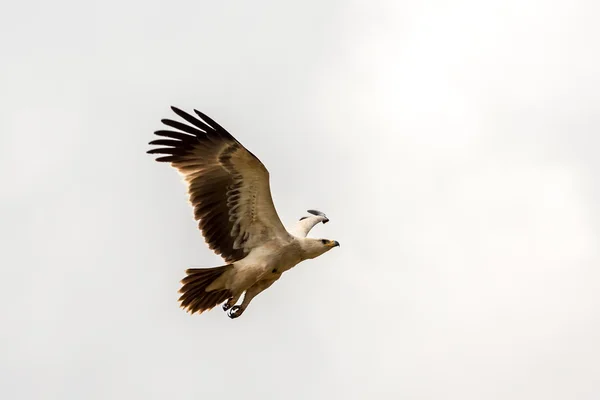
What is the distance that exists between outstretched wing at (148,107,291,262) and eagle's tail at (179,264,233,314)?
0.37 metres

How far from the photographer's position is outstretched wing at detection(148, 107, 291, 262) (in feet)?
96.2

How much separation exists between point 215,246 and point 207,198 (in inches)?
26.3

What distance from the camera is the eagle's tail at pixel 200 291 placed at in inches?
1157

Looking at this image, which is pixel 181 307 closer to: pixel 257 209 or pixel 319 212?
pixel 257 209

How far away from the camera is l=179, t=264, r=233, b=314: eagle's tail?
29391 mm

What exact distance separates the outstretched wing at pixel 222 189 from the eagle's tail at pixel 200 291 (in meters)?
0.37

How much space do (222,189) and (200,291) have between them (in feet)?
4.53

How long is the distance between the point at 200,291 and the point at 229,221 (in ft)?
3.29

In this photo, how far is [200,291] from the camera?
96.8 feet

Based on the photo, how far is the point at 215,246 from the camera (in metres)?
29.7

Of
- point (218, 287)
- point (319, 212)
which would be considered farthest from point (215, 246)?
point (319, 212)

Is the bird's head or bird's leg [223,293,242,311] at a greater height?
the bird's head

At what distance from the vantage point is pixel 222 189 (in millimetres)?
29438

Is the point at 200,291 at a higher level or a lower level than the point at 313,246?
lower
